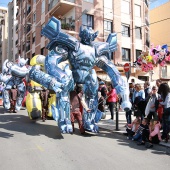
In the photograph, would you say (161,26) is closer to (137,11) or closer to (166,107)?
(137,11)

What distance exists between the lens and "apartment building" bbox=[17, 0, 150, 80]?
72.6 feet

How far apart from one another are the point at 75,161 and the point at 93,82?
8.70 feet

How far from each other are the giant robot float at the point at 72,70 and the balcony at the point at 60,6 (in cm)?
1620

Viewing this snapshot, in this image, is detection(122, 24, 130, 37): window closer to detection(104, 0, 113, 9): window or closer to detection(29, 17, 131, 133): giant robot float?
detection(104, 0, 113, 9): window

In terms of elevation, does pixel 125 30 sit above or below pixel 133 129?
above

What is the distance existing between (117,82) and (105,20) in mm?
18178

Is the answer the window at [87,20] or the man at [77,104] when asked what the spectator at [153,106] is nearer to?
the man at [77,104]

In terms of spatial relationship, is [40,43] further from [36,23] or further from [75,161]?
[75,161]

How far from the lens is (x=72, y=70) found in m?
6.40

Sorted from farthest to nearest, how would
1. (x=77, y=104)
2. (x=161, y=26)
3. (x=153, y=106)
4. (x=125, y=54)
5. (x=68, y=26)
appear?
(x=161, y=26), (x=125, y=54), (x=68, y=26), (x=77, y=104), (x=153, y=106)

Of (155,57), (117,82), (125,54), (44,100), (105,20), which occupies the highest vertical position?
(105,20)

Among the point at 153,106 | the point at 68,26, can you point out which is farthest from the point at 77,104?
the point at 68,26

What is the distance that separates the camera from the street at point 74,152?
13.8 ft

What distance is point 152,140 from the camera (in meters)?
5.69
